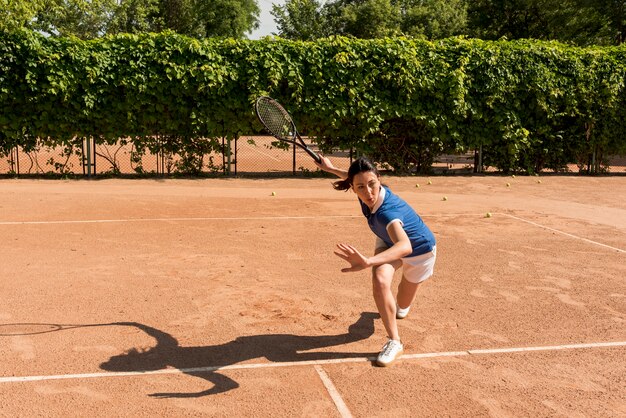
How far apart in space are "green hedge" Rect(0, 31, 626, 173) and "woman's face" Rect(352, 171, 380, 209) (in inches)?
450

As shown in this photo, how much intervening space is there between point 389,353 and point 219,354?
1.26 m

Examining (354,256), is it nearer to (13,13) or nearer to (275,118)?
(275,118)

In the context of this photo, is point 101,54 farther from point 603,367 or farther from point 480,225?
point 603,367

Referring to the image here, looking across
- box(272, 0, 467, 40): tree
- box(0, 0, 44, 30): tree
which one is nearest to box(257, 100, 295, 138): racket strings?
box(0, 0, 44, 30): tree

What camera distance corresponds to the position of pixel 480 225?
9914 mm

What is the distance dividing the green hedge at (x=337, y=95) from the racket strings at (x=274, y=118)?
8876mm

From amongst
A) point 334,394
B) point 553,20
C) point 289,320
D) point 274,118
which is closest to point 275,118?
point 274,118

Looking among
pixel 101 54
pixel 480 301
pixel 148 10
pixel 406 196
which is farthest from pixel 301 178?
pixel 148 10

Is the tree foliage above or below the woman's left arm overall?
above

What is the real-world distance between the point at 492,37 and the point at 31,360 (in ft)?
123

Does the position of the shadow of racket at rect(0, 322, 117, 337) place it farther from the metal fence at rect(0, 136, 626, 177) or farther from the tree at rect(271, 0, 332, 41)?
the tree at rect(271, 0, 332, 41)

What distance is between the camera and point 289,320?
525 centimetres

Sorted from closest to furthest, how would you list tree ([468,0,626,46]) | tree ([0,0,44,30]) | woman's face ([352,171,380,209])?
1. woman's face ([352,171,380,209])
2. tree ([0,0,44,30])
3. tree ([468,0,626,46])

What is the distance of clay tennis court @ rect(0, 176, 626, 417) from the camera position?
380 cm
